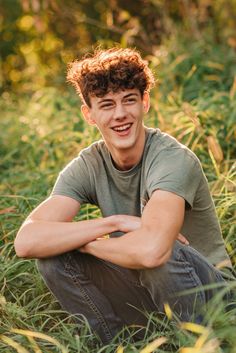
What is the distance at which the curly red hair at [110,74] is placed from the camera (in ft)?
11.5

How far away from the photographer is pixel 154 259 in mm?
2951

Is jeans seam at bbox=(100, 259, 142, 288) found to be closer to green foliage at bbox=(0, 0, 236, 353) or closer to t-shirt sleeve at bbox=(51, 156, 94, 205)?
green foliage at bbox=(0, 0, 236, 353)

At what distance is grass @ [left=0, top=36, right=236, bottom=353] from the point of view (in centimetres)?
299

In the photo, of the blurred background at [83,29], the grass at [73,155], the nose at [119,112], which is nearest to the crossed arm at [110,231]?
the grass at [73,155]

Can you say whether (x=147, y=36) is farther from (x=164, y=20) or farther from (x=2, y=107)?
(x=2, y=107)

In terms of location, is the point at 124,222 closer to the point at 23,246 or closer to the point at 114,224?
the point at 114,224

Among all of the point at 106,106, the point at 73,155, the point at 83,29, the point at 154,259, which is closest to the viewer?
the point at 154,259

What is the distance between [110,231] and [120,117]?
575 mm

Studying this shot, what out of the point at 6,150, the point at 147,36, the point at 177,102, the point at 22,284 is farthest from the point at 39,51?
the point at 22,284

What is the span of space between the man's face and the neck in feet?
0.05

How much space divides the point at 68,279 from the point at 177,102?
251 cm

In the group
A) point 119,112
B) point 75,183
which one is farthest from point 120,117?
point 75,183

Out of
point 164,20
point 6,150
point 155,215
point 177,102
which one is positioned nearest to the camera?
point 155,215

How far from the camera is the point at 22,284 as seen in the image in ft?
12.7
